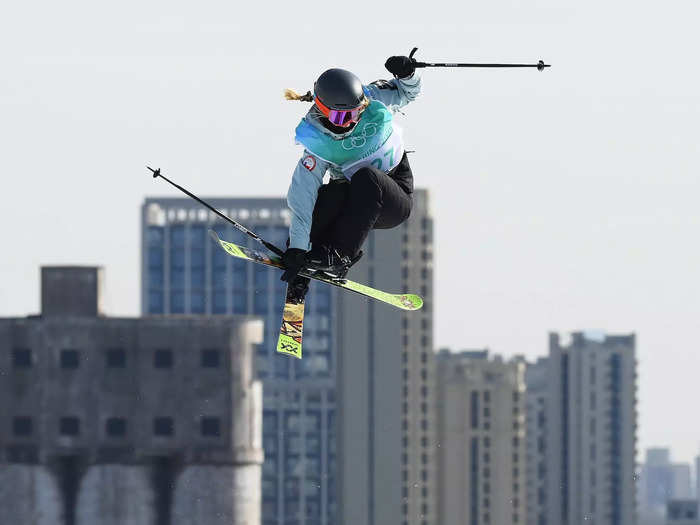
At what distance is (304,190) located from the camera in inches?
1337

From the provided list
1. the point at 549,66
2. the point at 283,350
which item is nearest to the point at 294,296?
the point at 283,350

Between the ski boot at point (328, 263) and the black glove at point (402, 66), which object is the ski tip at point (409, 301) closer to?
the ski boot at point (328, 263)

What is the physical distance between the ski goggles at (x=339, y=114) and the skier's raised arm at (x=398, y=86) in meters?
1.03

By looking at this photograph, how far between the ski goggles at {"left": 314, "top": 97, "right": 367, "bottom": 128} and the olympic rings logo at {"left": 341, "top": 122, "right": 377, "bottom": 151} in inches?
16.4

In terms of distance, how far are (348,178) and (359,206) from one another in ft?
1.62

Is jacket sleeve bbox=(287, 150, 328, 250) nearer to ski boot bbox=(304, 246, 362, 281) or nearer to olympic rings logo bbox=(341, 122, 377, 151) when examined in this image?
ski boot bbox=(304, 246, 362, 281)

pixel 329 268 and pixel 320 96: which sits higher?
pixel 320 96

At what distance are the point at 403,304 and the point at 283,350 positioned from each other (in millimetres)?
2141

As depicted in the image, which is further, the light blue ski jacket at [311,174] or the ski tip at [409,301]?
the ski tip at [409,301]

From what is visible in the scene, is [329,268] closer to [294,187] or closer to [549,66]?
[294,187]

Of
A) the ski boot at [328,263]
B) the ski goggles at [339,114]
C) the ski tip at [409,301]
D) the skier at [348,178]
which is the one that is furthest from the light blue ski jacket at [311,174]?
the ski tip at [409,301]

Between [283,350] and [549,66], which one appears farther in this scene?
[283,350]

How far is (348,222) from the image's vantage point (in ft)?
112

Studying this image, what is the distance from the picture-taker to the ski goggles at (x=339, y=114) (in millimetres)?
33000
